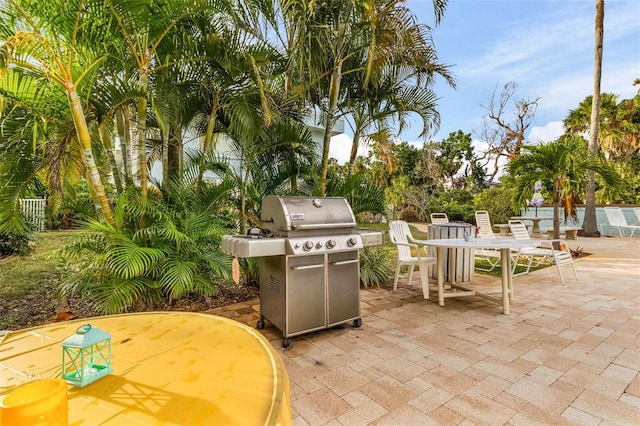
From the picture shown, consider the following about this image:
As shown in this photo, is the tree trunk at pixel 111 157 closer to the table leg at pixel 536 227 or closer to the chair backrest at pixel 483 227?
the chair backrest at pixel 483 227

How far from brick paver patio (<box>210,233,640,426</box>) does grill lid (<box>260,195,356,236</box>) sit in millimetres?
1100

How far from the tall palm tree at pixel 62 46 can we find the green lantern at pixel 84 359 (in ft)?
9.15

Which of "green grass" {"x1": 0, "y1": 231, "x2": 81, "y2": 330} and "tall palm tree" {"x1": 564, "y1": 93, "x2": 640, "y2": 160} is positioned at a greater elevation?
"tall palm tree" {"x1": 564, "y1": 93, "x2": 640, "y2": 160}

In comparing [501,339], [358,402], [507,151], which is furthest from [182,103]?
[507,151]

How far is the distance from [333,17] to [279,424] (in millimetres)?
4579

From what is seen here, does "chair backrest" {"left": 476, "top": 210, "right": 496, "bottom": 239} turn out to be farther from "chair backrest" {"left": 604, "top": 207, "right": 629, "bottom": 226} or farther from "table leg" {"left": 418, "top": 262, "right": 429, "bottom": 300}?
"chair backrest" {"left": 604, "top": 207, "right": 629, "bottom": 226}

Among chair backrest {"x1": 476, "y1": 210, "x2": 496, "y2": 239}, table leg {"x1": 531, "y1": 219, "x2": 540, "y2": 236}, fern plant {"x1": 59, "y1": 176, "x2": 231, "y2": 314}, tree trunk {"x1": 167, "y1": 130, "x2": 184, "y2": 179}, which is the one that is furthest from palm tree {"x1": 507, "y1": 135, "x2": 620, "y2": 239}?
tree trunk {"x1": 167, "y1": 130, "x2": 184, "y2": 179}

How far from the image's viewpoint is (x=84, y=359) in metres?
0.90

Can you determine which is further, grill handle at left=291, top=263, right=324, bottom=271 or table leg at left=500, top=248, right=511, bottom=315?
table leg at left=500, top=248, right=511, bottom=315

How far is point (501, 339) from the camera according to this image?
311 cm

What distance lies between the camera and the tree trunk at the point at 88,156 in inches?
115

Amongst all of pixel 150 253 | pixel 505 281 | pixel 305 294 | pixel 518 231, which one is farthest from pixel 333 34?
pixel 518 231

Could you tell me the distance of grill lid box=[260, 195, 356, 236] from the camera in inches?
118

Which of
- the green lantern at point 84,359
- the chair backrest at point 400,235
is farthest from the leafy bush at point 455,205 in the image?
the green lantern at point 84,359
